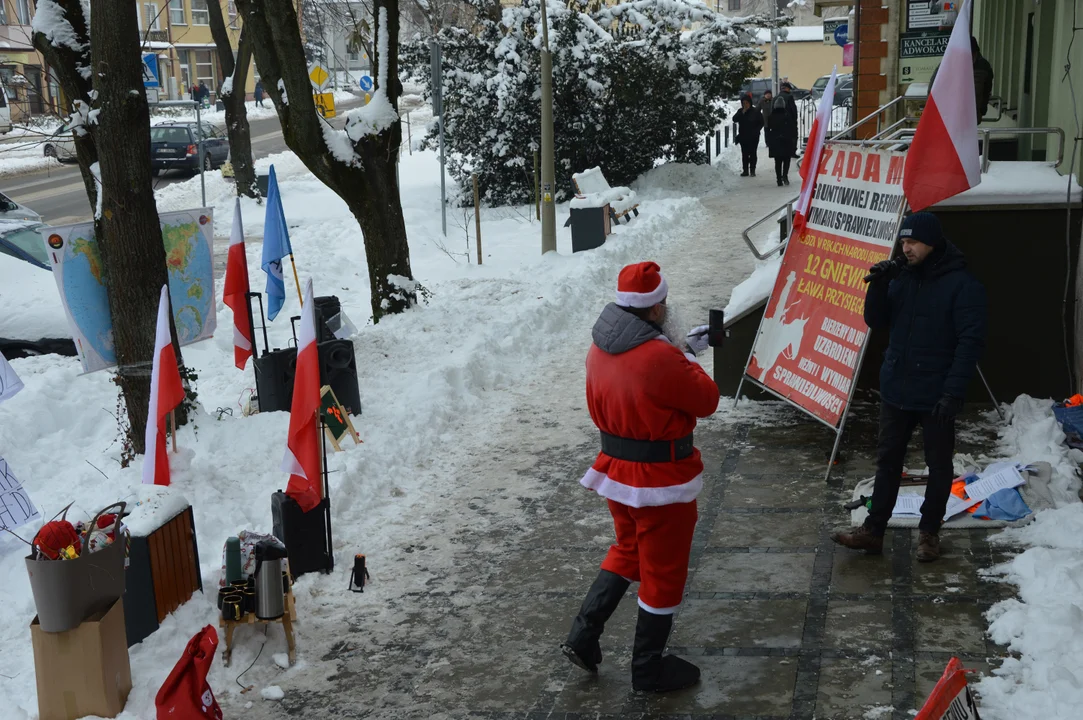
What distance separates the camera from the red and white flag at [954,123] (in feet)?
20.3

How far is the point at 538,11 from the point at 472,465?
15.7 metres

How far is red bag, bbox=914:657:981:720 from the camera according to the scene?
10.3 feet

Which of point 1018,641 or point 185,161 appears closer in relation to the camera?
point 1018,641

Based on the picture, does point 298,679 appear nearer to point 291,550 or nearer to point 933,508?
point 291,550

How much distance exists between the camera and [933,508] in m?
5.67

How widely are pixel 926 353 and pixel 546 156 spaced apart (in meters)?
11.1

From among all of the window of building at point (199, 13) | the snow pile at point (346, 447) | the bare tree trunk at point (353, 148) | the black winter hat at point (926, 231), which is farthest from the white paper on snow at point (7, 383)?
the window of building at point (199, 13)

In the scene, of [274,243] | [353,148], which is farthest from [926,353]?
[353,148]

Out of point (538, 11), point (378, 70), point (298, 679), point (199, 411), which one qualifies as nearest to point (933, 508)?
point (298, 679)

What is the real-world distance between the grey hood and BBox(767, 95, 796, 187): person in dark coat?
58.8ft

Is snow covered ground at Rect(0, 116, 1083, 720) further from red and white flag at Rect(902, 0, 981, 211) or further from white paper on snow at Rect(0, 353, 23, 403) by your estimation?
red and white flag at Rect(902, 0, 981, 211)

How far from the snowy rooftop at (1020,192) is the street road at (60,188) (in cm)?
1788

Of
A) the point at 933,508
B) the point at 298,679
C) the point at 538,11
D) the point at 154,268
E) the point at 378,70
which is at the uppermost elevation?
the point at 538,11

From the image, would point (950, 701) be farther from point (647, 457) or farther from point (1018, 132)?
point (1018, 132)
